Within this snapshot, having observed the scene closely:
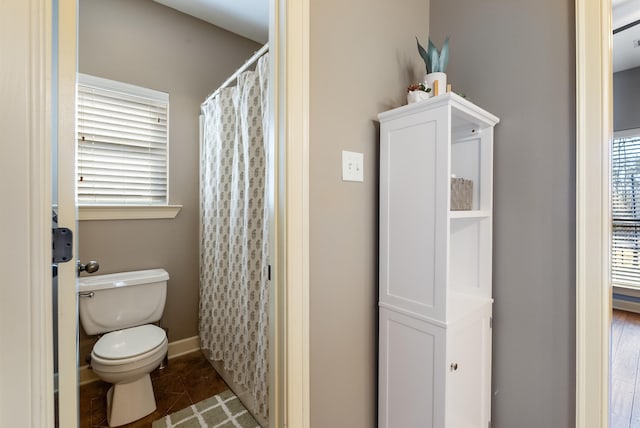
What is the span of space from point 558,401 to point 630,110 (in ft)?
11.9

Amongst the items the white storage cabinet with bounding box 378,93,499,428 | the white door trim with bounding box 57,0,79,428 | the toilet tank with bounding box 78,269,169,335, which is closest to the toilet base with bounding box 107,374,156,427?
the toilet tank with bounding box 78,269,169,335

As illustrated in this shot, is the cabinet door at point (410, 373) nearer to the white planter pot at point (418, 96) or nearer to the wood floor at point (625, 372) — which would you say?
the white planter pot at point (418, 96)

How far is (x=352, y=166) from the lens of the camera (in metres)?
1.12

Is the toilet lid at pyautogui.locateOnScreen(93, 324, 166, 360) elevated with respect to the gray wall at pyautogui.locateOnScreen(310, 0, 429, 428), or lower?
lower

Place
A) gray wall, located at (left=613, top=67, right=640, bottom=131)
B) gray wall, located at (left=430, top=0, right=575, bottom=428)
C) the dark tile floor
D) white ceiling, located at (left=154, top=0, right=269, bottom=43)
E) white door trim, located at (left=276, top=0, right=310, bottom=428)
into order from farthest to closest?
gray wall, located at (left=613, top=67, right=640, bottom=131)
white ceiling, located at (left=154, top=0, right=269, bottom=43)
the dark tile floor
gray wall, located at (left=430, top=0, right=575, bottom=428)
white door trim, located at (left=276, top=0, right=310, bottom=428)

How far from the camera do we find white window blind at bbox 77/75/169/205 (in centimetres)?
193

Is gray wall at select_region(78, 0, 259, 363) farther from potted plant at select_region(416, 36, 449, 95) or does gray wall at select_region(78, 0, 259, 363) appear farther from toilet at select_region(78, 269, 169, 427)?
potted plant at select_region(416, 36, 449, 95)

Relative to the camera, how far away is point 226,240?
192 centimetres

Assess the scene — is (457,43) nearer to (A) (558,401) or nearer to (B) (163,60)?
(A) (558,401)

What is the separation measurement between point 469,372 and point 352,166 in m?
0.88

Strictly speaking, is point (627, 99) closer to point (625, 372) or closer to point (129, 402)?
point (625, 372)

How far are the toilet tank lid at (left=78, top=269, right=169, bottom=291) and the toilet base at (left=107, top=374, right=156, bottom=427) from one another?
0.56 meters

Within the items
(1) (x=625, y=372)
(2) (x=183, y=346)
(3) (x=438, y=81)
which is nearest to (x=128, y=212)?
(2) (x=183, y=346)

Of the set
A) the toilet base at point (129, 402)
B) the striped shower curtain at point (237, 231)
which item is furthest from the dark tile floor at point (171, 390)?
the striped shower curtain at point (237, 231)
